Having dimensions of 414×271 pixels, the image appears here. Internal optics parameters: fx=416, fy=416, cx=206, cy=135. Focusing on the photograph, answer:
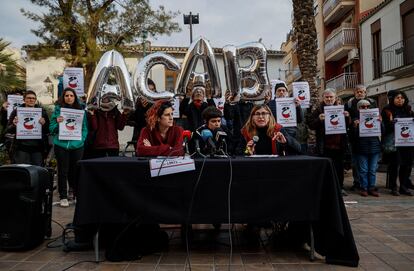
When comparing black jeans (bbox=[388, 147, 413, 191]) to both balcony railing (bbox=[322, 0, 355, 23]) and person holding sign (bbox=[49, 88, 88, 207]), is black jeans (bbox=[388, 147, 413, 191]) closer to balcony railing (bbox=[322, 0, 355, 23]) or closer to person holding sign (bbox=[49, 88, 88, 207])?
person holding sign (bbox=[49, 88, 88, 207])

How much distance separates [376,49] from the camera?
23.0 metres

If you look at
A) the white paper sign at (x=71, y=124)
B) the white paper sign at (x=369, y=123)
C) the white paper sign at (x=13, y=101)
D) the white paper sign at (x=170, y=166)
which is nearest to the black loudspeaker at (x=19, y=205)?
the white paper sign at (x=170, y=166)

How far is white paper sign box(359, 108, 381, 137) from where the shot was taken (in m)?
7.35

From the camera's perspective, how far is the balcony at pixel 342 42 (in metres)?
25.7

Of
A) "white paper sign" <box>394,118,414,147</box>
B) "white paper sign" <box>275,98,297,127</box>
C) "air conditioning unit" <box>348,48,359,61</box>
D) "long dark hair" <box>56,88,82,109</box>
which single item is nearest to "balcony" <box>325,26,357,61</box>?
"air conditioning unit" <box>348,48,359,61</box>

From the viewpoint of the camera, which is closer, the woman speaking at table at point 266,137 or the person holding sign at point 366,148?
the woman speaking at table at point 266,137

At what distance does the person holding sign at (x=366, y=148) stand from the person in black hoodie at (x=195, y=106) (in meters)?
2.89

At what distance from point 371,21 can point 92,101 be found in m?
21.0

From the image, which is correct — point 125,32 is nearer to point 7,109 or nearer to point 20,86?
point 20,86

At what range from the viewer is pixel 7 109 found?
7.15 meters

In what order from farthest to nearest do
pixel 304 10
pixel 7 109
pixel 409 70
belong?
pixel 409 70
pixel 304 10
pixel 7 109

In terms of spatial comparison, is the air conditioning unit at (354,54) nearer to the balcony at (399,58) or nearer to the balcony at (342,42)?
the balcony at (342,42)

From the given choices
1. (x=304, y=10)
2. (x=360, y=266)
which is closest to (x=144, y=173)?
(x=360, y=266)

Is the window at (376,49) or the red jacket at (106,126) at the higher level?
the window at (376,49)
